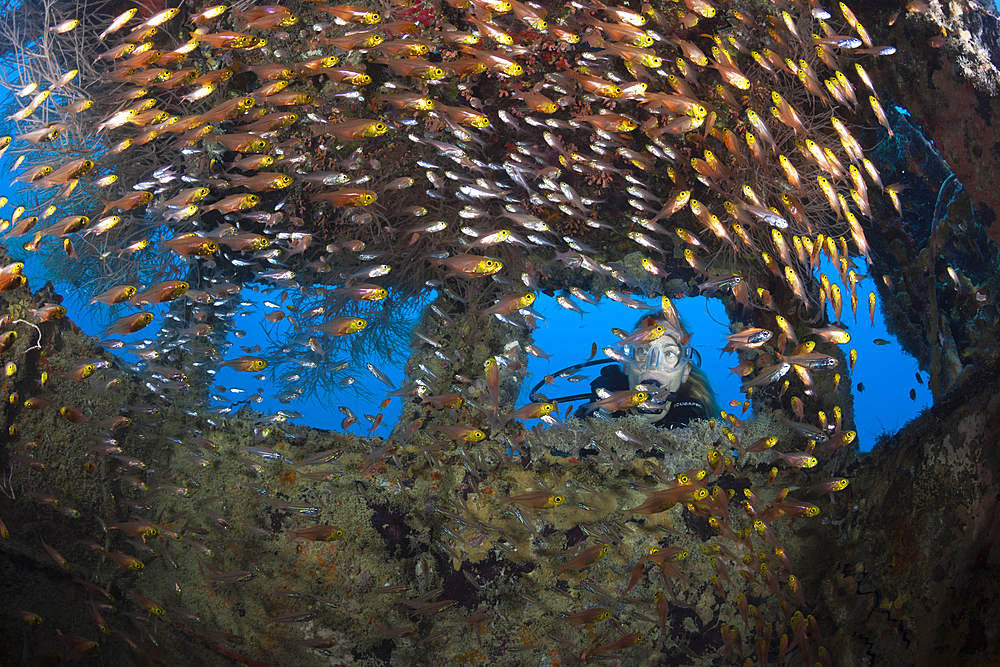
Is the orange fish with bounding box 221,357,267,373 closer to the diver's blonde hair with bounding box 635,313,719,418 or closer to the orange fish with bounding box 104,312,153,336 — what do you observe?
the orange fish with bounding box 104,312,153,336

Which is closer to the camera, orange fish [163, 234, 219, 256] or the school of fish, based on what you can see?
orange fish [163, 234, 219, 256]

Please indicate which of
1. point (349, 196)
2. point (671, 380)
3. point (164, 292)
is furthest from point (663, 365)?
point (164, 292)

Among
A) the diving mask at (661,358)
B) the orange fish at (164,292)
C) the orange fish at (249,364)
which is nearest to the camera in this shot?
the orange fish at (164,292)

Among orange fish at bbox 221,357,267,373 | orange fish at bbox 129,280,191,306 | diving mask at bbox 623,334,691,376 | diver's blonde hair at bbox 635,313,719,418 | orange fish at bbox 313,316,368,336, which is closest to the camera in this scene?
orange fish at bbox 129,280,191,306

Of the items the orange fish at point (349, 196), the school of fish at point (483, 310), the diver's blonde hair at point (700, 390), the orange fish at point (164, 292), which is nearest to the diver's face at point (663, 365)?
the diver's blonde hair at point (700, 390)

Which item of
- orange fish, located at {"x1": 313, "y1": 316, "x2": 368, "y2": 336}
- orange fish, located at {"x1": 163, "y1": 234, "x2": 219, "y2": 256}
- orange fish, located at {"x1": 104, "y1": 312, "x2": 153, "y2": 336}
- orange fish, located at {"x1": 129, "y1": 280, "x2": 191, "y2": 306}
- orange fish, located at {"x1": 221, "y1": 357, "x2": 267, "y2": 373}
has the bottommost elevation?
orange fish, located at {"x1": 221, "y1": 357, "x2": 267, "y2": 373}

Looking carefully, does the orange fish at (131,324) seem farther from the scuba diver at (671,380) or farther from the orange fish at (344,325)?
the scuba diver at (671,380)

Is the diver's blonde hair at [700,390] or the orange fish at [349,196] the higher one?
the orange fish at [349,196]

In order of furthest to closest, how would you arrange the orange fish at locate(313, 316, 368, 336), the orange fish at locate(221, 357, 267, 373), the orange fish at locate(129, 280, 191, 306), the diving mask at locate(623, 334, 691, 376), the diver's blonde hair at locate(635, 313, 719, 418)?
the diver's blonde hair at locate(635, 313, 719, 418), the diving mask at locate(623, 334, 691, 376), the orange fish at locate(221, 357, 267, 373), the orange fish at locate(313, 316, 368, 336), the orange fish at locate(129, 280, 191, 306)

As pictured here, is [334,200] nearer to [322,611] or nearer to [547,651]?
[322,611]

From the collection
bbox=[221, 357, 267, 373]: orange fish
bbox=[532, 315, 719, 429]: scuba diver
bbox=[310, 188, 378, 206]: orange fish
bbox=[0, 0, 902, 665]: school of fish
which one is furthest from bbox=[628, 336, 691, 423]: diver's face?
bbox=[221, 357, 267, 373]: orange fish

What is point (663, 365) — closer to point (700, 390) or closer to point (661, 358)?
point (661, 358)

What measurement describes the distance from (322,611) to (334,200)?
403 cm

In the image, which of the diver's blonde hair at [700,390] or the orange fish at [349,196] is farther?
the diver's blonde hair at [700,390]
